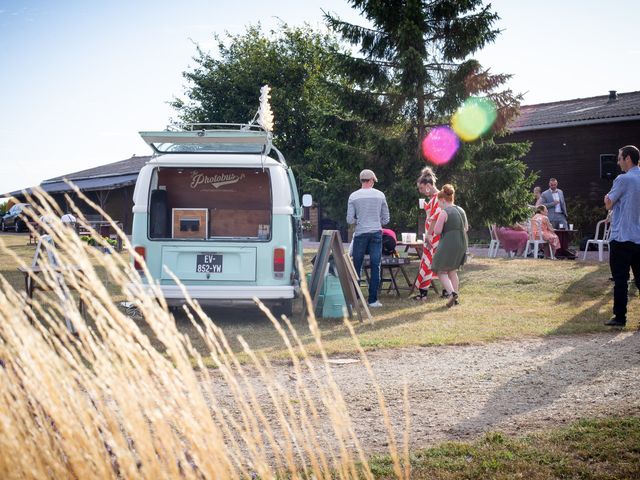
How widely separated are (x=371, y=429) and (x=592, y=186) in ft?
89.1

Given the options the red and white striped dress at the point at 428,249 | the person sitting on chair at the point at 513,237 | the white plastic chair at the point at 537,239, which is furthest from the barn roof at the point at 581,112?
the red and white striped dress at the point at 428,249

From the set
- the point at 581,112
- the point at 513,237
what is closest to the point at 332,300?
the point at 513,237

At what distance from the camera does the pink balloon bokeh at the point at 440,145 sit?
18938 mm

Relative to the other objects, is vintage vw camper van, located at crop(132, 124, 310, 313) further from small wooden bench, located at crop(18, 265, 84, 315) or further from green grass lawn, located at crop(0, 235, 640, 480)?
small wooden bench, located at crop(18, 265, 84, 315)

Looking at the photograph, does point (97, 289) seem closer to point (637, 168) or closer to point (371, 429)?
point (371, 429)

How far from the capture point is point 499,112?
1944 centimetres

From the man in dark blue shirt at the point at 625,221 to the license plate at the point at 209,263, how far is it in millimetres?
4605

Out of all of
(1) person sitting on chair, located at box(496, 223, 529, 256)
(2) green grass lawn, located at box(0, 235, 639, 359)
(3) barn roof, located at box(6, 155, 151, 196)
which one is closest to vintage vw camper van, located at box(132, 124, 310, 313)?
(2) green grass lawn, located at box(0, 235, 639, 359)

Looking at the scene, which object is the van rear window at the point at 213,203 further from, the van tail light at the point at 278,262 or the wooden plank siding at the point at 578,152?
the wooden plank siding at the point at 578,152

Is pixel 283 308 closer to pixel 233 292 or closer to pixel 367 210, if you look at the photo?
pixel 233 292

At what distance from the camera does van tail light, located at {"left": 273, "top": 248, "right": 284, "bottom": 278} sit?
923 cm

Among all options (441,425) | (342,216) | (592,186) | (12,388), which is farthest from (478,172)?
(12,388)

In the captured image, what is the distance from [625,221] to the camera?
28.1ft

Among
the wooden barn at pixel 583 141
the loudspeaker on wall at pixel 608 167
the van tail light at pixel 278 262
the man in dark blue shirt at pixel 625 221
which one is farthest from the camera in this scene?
the wooden barn at pixel 583 141
